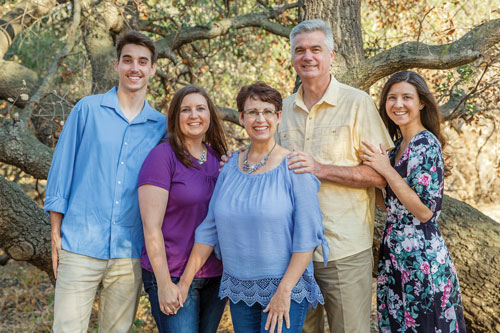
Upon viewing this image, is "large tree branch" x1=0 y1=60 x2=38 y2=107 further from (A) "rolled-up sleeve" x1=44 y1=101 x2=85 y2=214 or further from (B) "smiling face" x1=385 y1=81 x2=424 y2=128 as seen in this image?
(B) "smiling face" x1=385 y1=81 x2=424 y2=128

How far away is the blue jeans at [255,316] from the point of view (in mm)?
2414

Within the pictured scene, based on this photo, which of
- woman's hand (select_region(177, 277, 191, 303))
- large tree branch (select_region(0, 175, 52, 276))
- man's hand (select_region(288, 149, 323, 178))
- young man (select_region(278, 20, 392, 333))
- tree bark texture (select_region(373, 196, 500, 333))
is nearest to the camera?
man's hand (select_region(288, 149, 323, 178))

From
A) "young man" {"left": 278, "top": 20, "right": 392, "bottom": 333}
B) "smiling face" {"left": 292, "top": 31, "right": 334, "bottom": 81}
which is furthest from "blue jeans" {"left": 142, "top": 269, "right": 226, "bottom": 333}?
"smiling face" {"left": 292, "top": 31, "right": 334, "bottom": 81}

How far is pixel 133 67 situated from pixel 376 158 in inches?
56.4

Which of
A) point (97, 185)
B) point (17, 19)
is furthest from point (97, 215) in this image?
point (17, 19)

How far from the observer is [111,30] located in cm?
543

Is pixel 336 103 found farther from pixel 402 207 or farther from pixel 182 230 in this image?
pixel 182 230

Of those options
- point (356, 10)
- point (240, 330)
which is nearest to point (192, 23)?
point (356, 10)

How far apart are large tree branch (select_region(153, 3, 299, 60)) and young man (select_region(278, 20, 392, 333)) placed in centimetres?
251

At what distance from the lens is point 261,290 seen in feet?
7.91

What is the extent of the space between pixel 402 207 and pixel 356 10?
6.88ft

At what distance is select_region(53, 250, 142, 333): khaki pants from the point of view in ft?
8.96

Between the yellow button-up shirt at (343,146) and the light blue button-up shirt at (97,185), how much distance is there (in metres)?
0.99

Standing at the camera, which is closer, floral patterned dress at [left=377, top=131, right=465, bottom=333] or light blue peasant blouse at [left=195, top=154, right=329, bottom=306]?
light blue peasant blouse at [left=195, top=154, right=329, bottom=306]
